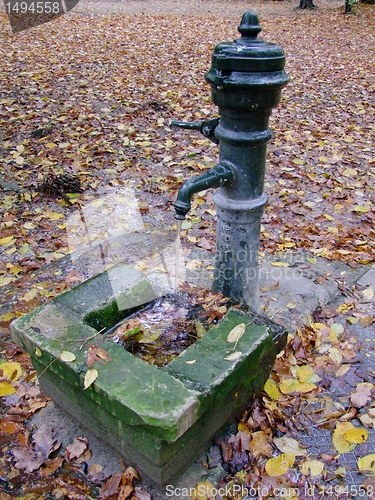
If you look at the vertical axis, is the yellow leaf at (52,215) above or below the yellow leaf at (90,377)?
below

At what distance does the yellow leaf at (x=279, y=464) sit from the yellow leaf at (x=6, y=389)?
48.1 inches

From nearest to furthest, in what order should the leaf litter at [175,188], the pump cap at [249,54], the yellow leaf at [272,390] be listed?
the pump cap at [249,54] → the leaf litter at [175,188] → the yellow leaf at [272,390]

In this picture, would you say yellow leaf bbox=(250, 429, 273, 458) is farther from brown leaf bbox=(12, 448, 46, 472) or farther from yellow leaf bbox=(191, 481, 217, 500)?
brown leaf bbox=(12, 448, 46, 472)

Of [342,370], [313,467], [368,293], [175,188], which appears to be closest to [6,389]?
[313,467]

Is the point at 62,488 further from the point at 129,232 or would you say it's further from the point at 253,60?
the point at 129,232

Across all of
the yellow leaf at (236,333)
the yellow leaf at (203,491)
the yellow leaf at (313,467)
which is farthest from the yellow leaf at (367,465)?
the yellow leaf at (236,333)

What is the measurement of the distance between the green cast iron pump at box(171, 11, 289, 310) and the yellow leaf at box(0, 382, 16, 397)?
110 centimetres

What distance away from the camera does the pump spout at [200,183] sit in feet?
5.31

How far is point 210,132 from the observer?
72.0 inches

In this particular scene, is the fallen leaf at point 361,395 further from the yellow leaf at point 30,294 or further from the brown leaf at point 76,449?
the yellow leaf at point 30,294

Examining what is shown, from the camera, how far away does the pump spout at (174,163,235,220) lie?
162 cm

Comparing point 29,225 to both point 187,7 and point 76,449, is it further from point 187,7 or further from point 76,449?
point 187,7

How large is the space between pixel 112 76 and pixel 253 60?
5989 mm

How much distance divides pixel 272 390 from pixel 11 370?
1.29 meters
